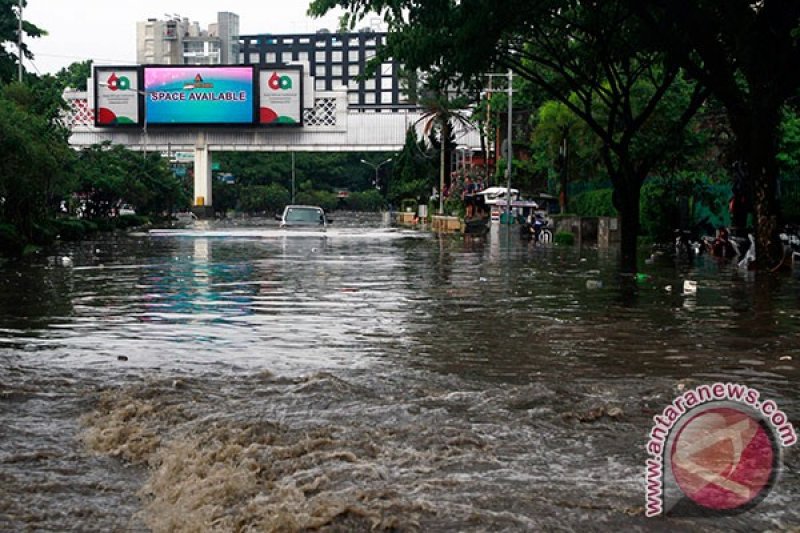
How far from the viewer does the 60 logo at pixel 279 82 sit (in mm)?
90375

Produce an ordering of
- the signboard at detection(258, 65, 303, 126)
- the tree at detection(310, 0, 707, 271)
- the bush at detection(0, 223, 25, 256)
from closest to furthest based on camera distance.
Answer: the tree at detection(310, 0, 707, 271) < the bush at detection(0, 223, 25, 256) < the signboard at detection(258, 65, 303, 126)

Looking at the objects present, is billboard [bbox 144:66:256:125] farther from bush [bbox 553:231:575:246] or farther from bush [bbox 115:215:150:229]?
bush [bbox 553:231:575:246]

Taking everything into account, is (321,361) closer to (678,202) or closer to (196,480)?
A: (196,480)

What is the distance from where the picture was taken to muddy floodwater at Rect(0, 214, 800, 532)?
552 centimetres

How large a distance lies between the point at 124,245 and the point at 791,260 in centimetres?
2283

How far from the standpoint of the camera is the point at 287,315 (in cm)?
1413

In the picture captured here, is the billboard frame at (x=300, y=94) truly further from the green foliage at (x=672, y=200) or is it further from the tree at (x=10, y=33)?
the green foliage at (x=672, y=200)

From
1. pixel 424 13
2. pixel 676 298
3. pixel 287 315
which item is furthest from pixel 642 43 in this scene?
pixel 287 315

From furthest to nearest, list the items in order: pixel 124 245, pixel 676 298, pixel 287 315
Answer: pixel 124 245 < pixel 676 298 < pixel 287 315

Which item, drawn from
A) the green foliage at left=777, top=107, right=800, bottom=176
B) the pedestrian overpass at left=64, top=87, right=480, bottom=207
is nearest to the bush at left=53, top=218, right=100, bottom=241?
the green foliage at left=777, top=107, right=800, bottom=176

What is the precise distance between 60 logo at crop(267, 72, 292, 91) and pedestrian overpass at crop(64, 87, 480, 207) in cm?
245

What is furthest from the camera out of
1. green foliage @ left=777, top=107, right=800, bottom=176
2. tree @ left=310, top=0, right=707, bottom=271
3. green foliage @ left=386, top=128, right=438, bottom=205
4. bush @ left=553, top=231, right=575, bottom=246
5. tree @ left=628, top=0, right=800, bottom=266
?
green foliage @ left=386, top=128, right=438, bottom=205

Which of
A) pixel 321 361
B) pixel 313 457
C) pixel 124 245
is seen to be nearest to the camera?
pixel 313 457

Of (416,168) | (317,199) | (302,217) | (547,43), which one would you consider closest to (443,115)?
(416,168)
